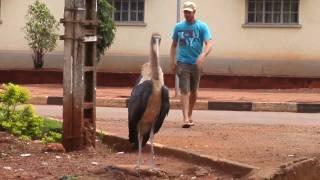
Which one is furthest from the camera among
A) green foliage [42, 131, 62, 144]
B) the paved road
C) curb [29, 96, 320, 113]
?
curb [29, 96, 320, 113]

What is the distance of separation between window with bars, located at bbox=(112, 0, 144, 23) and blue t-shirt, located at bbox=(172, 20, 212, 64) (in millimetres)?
10500

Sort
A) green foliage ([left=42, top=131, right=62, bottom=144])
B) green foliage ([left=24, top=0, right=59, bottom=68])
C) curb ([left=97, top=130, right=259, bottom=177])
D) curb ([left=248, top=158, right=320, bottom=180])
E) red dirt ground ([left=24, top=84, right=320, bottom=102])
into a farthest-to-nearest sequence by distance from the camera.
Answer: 1. green foliage ([left=24, top=0, right=59, bottom=68])
2. red dirt ground ([left=24, top=84, right=320, bottom=102])
3. green foliage ([left=42, top=131, right=62, bottom=144])
4. curb ([left=97, top=130, right=259, bottom=177])
5. curb ([left=248, top=158, right=320, bottom=180])

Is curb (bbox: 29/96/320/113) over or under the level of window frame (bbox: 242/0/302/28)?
under

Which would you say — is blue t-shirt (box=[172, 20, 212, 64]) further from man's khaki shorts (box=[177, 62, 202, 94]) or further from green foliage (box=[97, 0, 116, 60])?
green foliage (box=[97, 0, 116, 60])

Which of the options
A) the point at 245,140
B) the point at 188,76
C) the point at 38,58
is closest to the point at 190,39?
the point at 188,76

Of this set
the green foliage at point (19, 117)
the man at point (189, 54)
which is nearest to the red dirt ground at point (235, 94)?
the man at point (189, 54)

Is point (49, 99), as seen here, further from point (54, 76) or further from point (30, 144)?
point (30, 144)

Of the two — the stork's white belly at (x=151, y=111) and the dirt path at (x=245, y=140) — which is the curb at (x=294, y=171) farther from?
the stork's white belly at (x=151, y=111)

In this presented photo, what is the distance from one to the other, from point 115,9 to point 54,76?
264 centimetres

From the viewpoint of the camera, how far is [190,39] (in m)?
11.5

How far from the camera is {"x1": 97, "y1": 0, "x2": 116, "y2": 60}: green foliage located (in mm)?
19683

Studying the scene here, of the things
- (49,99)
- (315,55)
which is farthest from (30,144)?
(315,55)

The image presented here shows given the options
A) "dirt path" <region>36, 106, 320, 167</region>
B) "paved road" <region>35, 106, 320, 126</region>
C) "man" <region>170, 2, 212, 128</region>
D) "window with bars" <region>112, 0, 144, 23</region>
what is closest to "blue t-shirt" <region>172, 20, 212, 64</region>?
"man" <region>170, 2, 212, 128</region>

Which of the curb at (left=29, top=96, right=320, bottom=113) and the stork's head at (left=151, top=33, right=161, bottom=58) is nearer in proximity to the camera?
the stork's head at (left=151, top=33, right=161, bottom=58)
